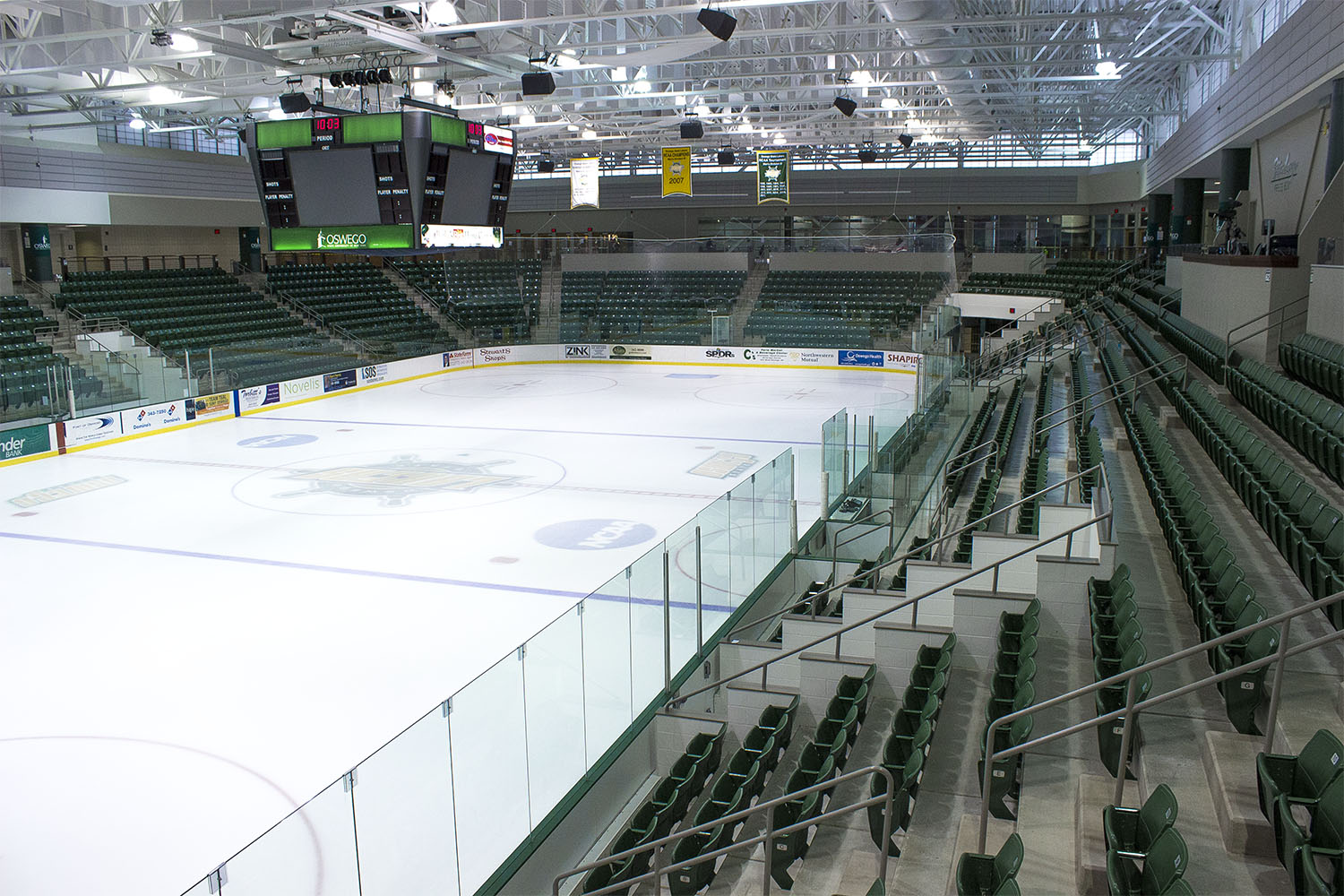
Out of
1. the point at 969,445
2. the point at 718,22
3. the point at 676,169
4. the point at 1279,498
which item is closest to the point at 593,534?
the point at 969,445

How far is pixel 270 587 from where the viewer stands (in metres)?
11.2

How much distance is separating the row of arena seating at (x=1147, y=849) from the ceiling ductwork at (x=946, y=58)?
14133 mm

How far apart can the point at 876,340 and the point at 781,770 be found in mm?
24148

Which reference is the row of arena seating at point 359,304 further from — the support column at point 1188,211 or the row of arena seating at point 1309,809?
the row of arena seating at point 1309,809

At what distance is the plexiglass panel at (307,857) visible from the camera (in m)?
4.14

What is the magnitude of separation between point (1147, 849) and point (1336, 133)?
14151 millimetres

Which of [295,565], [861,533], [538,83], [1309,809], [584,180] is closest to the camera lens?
[1309,809]

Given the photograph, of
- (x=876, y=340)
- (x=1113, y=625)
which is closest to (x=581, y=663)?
(x=1113, y=625)

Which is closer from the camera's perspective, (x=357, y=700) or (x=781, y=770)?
(x=781, y=770)

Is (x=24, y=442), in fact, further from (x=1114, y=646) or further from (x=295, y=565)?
(x=1114, y=646)

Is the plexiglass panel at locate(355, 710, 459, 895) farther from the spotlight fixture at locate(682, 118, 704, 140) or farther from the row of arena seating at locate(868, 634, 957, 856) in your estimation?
the spotlight fixture at locate(682, 118, 704, 140)

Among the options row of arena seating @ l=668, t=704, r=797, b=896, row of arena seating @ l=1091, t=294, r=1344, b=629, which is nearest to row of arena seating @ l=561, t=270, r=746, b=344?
row of arena seating @ l=1091, t=294, r=1344, b=629

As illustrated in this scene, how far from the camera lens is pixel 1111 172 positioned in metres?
41.4

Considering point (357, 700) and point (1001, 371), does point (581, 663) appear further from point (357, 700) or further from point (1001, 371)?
point (1001, 371)
